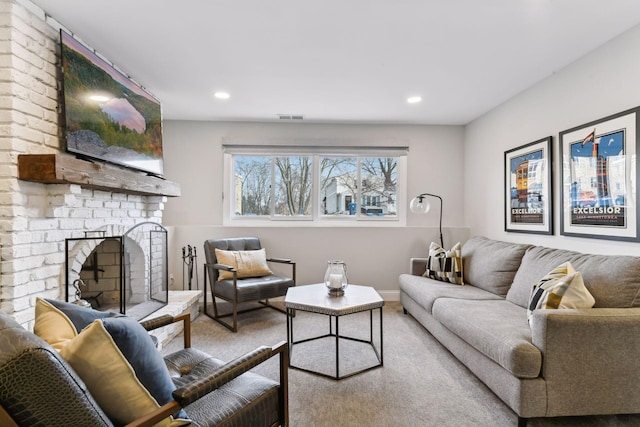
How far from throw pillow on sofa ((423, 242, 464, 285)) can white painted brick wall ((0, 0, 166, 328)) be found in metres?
3.17

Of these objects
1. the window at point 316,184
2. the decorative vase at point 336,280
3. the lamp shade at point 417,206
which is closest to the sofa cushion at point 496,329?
the decorative vase at point 336,280

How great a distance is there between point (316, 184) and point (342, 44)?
2.21m

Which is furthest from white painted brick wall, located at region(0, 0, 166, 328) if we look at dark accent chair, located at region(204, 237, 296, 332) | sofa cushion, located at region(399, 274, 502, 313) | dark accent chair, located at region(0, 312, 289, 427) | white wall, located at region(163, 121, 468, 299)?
sofa cushion, located at region(399, 274, 502, 313)

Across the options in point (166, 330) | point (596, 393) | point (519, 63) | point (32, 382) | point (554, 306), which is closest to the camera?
point (32, 382)

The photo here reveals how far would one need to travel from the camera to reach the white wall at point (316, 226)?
4.16 metres

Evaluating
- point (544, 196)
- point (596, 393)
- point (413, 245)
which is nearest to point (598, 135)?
point (544, 196)

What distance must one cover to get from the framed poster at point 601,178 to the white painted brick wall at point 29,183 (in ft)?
11.5

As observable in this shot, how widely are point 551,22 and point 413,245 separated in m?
2.76

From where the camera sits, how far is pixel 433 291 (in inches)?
116

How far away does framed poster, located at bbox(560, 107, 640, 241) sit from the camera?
2.12 m

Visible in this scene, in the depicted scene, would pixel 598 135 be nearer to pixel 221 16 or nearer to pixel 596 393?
pixel 596 393

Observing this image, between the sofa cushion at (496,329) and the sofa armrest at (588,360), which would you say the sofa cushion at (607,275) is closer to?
the sofa armrest at (588,360)

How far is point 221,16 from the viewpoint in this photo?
201cm

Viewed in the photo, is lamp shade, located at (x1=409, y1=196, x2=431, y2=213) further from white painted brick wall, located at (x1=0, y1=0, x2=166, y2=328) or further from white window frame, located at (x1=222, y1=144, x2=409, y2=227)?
white painted brick wall, located at (x1=0, y1=0, x2=166, y2=328)
